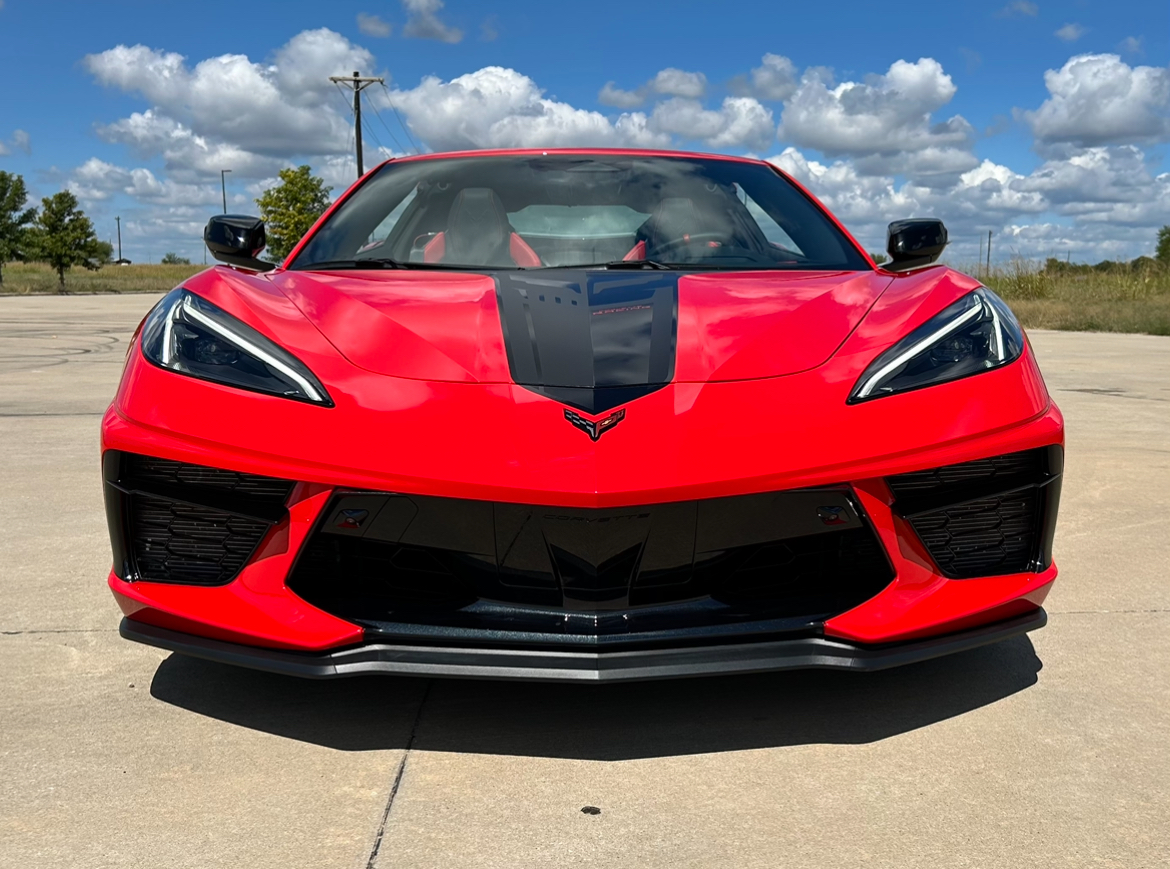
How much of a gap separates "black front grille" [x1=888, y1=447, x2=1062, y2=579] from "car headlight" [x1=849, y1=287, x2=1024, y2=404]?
0.63ft

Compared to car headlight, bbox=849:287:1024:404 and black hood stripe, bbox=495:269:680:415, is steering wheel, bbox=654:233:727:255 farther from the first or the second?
car headlight, bbox=849:287:1024:404

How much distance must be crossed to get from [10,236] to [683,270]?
68.7 m

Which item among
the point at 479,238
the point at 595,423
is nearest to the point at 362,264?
the point at 479,238

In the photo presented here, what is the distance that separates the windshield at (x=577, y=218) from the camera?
3.21 m

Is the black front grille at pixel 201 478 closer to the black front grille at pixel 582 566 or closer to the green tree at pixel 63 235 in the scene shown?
the black front grille at pixel 582 566

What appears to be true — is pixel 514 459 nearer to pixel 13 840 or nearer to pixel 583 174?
pixel 13 840

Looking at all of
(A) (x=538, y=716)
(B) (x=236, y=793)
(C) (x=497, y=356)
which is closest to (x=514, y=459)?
(C) (x=497, y=356)

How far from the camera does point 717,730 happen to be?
227 cm

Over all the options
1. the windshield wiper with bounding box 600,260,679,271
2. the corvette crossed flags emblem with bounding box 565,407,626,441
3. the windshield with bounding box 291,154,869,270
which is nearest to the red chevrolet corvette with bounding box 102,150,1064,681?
the corvette crossed flags emblem with bounding box 565,407,626,441

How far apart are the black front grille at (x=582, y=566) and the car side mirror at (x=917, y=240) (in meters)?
1.37

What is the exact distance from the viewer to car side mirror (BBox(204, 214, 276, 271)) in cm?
324

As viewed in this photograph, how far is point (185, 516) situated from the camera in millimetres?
2193

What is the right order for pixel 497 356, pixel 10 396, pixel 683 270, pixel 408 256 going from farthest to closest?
pixel 10 396
pixel 408 256
pixel 683 270
pixel 497 356

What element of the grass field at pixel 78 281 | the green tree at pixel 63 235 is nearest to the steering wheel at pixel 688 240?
the grass field at pixel 78 281
